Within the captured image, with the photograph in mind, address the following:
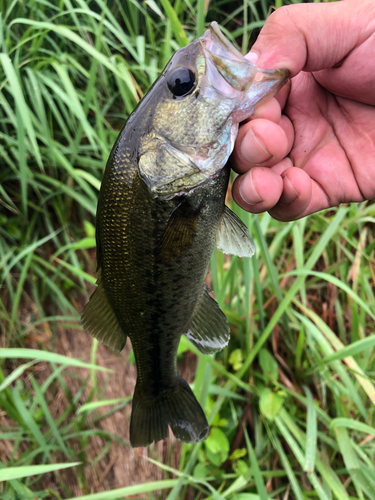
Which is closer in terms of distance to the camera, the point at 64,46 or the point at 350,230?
the point at 350,230

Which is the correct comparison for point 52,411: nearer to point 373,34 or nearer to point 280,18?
point 280,18

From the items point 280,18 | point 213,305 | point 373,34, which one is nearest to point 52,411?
point 213,305

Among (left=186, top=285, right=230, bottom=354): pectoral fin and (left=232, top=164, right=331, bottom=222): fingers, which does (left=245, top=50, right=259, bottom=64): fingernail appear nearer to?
(left=232, top=164, right=331, bottom=222): fingers

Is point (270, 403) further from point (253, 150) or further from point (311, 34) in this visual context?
point (311, 34)

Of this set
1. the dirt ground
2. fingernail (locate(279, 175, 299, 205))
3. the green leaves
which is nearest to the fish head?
fingernail (locate(279, 175, 299, 205))

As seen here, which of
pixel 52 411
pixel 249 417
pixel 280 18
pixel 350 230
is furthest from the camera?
pixel 52 411

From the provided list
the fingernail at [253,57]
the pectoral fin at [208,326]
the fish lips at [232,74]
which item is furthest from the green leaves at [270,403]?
the fingernail at [253,57]

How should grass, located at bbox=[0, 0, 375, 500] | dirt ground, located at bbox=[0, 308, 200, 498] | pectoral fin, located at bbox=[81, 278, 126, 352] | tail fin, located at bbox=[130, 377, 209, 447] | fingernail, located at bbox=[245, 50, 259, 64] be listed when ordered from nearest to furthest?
fingernail, located at bbox=[245, 50, 259, 64], pectoral fin, located at bbox=[81, 278, 126, 352], tail fin, located at bbox=[130, 377, 209, 447], grass, located at bbox=[0, 0, 375, 500], dirt ground, located at bbox=[0, 308, 200, 498]

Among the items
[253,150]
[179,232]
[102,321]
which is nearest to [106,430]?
[102,321]
